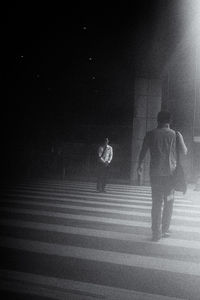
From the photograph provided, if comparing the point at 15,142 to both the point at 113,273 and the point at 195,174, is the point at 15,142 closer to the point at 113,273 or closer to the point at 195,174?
the point at 195,174

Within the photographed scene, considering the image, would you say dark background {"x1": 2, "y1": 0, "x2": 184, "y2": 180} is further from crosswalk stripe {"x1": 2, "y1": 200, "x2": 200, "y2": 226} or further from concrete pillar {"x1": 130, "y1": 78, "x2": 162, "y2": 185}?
crosswalk stripe {"x1": 2, "y1": 200, "x2": 200, "y2": 226}

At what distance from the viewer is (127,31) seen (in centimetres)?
1314

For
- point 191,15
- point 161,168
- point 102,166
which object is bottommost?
point 102,166

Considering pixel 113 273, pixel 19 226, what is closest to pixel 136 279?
pixel 113 273

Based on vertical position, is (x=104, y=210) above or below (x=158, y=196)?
below

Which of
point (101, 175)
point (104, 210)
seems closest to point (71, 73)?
point (101, 175)

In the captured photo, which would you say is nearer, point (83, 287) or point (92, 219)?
point (83, 287)

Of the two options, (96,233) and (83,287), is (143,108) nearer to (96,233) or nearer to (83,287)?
(96,233)

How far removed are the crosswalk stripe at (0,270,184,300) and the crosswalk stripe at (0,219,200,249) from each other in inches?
90.4

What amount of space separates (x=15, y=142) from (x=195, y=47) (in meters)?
11.1

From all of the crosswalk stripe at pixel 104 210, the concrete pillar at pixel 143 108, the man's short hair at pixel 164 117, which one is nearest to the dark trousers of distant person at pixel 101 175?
the crosswalk stripe at pixel 104 210

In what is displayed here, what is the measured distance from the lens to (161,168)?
692 cm

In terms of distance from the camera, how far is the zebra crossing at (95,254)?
4.42 meters

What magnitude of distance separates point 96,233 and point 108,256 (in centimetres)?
159
